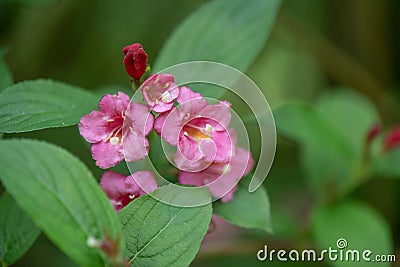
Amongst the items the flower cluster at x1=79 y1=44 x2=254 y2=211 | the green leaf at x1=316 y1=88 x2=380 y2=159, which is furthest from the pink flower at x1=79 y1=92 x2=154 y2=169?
the green leaf at x1=316 y1=88 x2=380 y2=159

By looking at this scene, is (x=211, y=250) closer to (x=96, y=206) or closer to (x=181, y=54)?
(x=181, y=54)

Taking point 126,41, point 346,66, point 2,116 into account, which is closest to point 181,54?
point 2,116

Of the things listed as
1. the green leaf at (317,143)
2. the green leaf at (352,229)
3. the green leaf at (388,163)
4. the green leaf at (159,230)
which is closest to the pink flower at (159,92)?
the green leaf at (159,230)

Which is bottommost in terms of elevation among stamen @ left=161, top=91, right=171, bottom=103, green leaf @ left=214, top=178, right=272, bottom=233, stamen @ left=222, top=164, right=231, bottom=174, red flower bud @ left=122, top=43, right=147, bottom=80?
green leaf @ left=214, top=178, right=272, bottom=233

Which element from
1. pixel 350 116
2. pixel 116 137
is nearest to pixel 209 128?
pixel 116 137

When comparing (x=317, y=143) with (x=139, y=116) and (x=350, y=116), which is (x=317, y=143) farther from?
(x=139, y=116)

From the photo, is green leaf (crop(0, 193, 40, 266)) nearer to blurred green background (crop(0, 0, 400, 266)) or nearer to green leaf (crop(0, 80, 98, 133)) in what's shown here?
green leaf (crop(0, 80, 98, 133))
